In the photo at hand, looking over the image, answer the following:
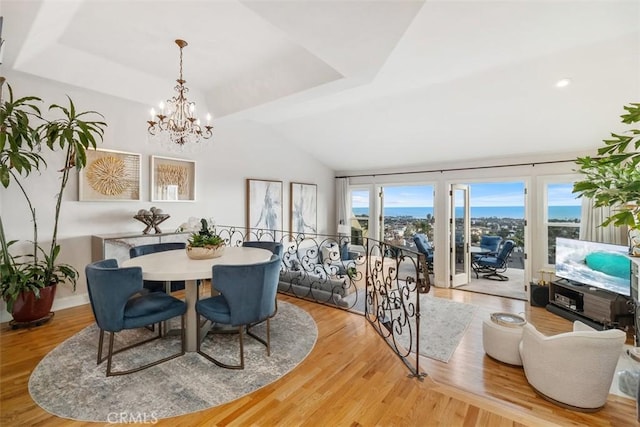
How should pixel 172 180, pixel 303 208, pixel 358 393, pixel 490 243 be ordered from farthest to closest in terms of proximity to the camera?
pixel 490 243
pixel 303 208
pixel 172 180
pixel 358 393

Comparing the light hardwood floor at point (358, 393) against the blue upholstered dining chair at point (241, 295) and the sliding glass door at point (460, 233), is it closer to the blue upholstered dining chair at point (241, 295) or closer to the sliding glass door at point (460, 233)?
the blue upholstered dining chair at point (241, 295)

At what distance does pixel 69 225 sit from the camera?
3.64 metres

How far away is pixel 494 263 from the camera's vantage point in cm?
655

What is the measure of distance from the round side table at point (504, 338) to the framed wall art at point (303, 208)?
13.8 feet

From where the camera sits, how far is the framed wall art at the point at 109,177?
374 cm

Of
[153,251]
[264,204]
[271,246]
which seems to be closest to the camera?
[153,251]

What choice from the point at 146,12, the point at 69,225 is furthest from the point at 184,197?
the point at 146,12

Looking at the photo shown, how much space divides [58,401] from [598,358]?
396 cm

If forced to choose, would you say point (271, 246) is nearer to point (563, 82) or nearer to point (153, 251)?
point (153, 251)

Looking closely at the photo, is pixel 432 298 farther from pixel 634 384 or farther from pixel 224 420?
pixel 224 420

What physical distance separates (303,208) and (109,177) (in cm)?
389

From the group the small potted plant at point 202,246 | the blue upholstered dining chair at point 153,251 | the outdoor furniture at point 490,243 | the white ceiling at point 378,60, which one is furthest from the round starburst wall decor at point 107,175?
the outdoor furniture at point 490,243

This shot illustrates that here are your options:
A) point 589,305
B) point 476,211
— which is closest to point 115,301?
point 589,305

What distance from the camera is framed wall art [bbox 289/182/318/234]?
21.7 ft
